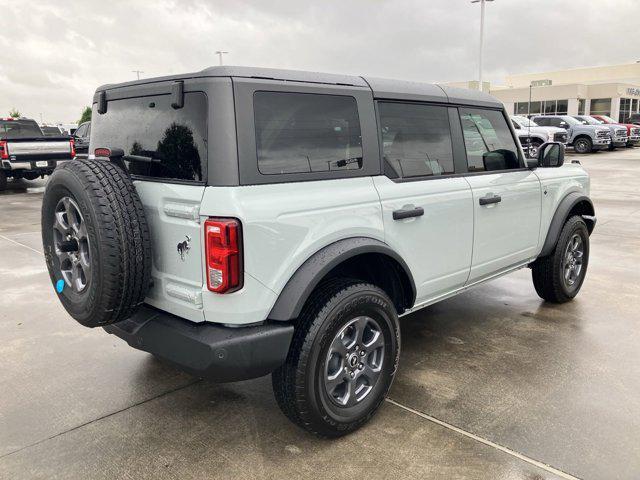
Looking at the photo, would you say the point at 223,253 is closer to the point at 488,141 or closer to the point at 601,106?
the point at 488,141

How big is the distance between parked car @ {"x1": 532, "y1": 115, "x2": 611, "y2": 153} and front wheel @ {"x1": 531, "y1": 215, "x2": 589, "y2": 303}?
22.7m

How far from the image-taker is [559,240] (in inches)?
185

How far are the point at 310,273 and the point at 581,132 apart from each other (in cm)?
2652

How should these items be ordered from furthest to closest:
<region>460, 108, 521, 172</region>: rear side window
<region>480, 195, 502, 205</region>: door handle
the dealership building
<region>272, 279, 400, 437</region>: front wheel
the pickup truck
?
1. the dealership building
2. the pickup truck
3. <region>460, 108, 521, 172</region>: rear side window
4. <region>480, 195, 502, 205</region>: door handle
5. <region>272, 279, 400, 437</region>: front wheel

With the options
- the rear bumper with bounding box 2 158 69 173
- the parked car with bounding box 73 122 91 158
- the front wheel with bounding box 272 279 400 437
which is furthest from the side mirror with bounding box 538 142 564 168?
the parked car with bounding box 73 122 91 158

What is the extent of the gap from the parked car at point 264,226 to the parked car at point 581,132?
24.8 metres

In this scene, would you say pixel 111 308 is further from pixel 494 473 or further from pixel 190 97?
pixel 494 473

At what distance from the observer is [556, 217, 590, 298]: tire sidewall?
15.4ft

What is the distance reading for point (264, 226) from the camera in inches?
95.7

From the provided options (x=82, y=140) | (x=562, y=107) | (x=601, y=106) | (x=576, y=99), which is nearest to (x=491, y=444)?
(x=82, y=140)

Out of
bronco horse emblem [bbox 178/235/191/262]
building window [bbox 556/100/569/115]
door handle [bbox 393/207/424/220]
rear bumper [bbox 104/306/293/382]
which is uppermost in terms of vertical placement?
building window [bbox 556/100/569/115]

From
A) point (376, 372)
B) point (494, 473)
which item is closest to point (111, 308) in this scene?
point (376, 372)

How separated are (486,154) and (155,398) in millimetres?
2801

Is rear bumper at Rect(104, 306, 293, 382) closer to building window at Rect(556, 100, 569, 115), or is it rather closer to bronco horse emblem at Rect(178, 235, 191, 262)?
bronco horse emblem at Rect(178, 235, 191, 262)
